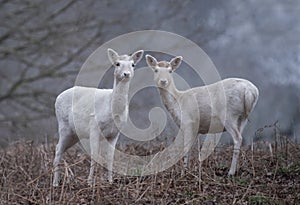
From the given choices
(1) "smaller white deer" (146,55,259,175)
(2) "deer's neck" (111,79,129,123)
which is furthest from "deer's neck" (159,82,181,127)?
(2) "deer's neck" (111,79,129,123)

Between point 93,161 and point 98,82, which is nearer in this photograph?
point 93,161

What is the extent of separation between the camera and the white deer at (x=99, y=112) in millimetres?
5156

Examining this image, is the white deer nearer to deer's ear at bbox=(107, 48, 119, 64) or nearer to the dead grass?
deer's ear at bbox=(107, 48, 119, 64)

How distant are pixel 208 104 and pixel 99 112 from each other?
3.68 ft

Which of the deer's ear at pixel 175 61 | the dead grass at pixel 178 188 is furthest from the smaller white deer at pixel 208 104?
the dead grass at pixel 178 188

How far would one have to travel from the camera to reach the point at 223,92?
557 cm

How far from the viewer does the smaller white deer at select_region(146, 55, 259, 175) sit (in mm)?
5445

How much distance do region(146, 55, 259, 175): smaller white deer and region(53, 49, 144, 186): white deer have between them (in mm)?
459

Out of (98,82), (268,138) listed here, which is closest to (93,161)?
(268,138)

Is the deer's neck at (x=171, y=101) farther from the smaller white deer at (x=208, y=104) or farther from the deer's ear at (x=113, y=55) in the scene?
the deer's ear at (x=113, y=55)

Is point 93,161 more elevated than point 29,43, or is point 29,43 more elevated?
point 29,43

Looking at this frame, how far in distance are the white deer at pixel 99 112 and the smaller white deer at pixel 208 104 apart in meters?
0.46

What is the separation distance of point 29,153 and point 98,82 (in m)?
3.72

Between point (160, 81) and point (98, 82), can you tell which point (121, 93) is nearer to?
point (160, 81)
